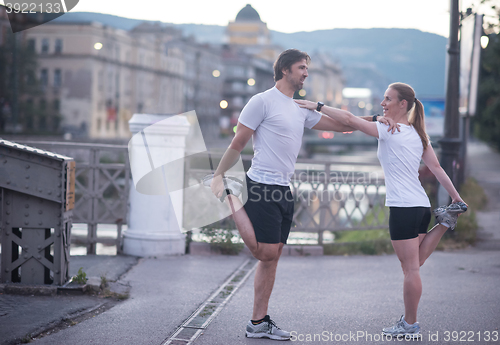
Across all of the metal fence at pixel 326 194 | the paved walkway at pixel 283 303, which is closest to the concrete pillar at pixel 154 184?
the paved walkway at pixel 283 303

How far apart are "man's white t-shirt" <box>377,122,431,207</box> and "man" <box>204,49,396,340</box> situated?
2.09 feet

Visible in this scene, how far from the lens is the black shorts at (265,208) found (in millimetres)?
3988

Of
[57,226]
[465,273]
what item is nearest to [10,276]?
[57,226]

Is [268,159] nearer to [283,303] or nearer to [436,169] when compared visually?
[436,169]

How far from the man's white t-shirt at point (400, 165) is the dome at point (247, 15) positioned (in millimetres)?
167292

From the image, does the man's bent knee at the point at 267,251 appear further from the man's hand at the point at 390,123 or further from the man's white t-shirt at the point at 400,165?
the man's hand at the point at 390,123

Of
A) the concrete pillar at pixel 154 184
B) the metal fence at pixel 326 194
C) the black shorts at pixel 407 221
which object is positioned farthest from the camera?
the metal fence at pixel 326 194

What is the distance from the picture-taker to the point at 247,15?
173 m

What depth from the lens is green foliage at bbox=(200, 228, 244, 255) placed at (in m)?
7.75

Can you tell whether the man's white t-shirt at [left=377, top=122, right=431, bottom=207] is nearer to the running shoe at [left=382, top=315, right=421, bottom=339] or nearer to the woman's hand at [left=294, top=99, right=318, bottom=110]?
the woman's hand at [left=294, top=99, right=318, bottom=110]

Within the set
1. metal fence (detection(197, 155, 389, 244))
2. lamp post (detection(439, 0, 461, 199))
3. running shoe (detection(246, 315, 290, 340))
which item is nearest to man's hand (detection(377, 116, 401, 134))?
running shoe (detection(246, 315, 290, 340))

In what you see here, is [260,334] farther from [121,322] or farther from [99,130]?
[99,130]

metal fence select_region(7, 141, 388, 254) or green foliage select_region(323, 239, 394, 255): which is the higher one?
metal fence select_region(7, 141, 388, 254)

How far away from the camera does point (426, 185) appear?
1231 centimetres
